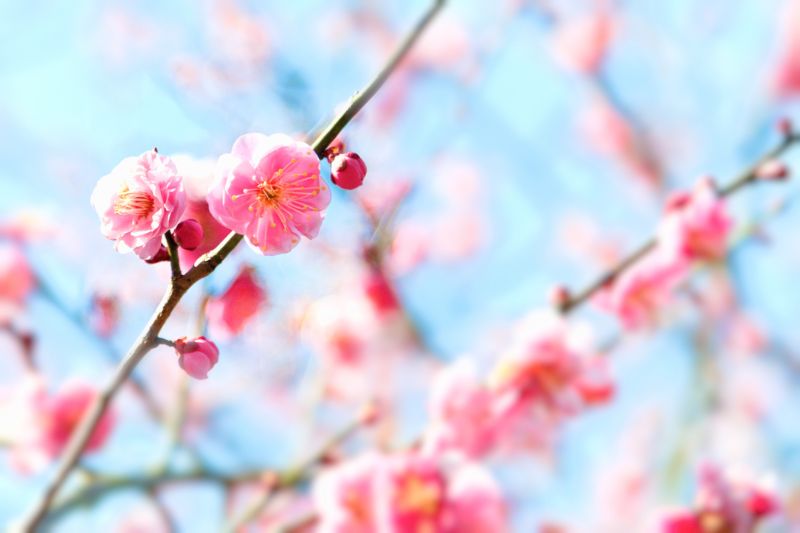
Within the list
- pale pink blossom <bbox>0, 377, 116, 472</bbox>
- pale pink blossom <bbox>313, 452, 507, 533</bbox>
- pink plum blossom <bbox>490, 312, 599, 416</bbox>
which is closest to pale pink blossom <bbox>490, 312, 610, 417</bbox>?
pink plum blossom <bbox>490, 312, 599, 416</bbox>

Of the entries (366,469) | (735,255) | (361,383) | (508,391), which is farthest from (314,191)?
(735,255)

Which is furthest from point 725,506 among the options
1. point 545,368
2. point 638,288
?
point 638,288

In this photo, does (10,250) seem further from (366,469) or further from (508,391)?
(508,391)

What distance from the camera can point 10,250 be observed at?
2797 mm

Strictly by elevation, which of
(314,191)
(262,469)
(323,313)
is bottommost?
(314,191)

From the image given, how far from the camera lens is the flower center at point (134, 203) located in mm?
940

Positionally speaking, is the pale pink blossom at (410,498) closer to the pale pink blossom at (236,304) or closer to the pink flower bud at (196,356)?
the pale pink blossom at (236,304)

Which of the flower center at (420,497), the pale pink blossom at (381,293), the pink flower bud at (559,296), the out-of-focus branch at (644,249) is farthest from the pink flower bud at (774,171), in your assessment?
the pale pink blossom at (381,293)

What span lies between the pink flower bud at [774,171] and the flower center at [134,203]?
175 centimetres

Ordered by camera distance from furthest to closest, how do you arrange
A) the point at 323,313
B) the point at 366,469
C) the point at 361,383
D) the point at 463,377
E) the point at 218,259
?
the point at 361,383 → the point at 323,313 → the point at 463,377 → the point at 366,469 → the point at 218,259

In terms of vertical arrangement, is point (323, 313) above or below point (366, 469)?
above

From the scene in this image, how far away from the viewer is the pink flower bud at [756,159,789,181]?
2096 mm

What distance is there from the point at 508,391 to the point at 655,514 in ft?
1.68

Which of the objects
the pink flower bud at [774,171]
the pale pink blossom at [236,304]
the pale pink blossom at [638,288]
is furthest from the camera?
the pale pink blossom at [638,288]
